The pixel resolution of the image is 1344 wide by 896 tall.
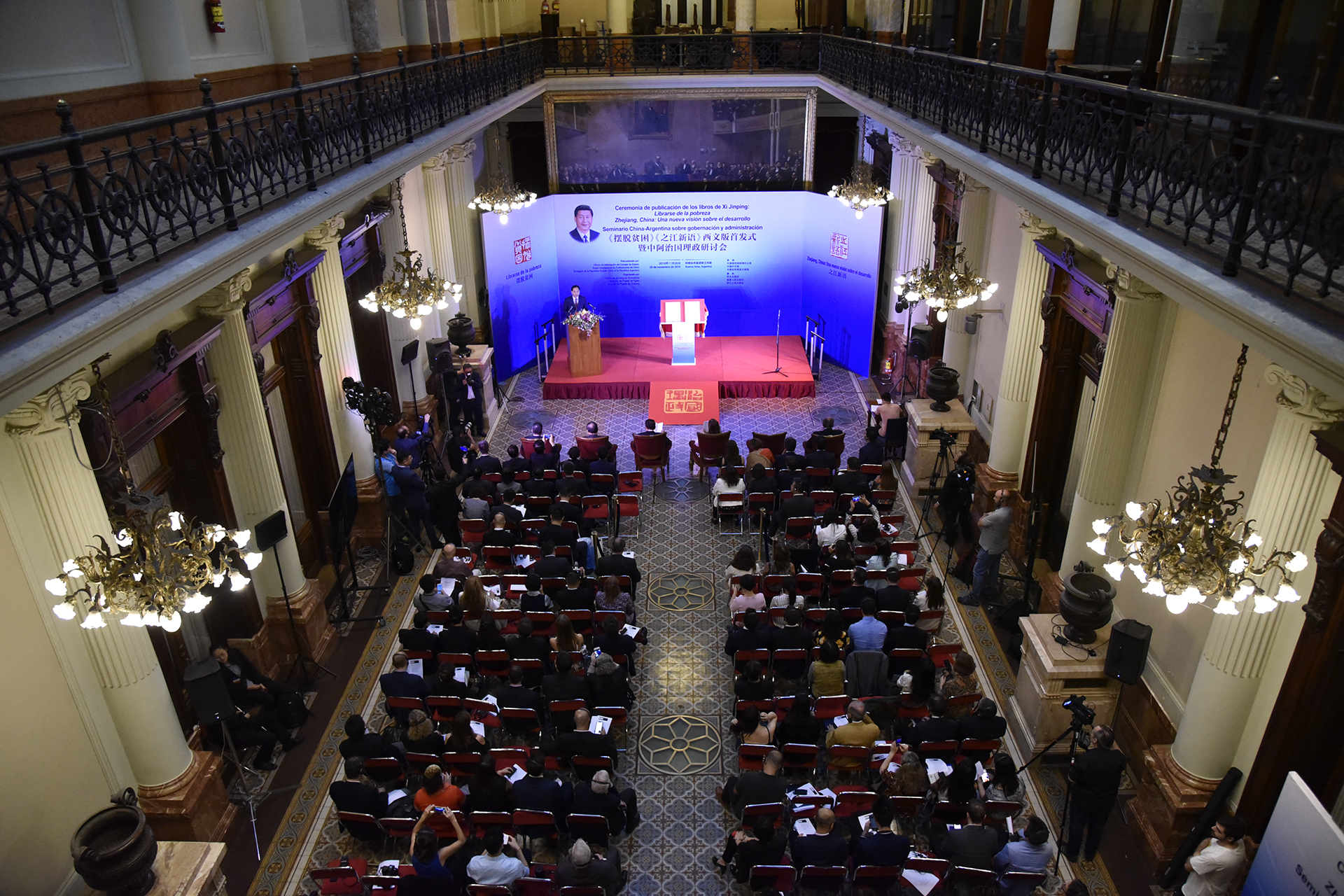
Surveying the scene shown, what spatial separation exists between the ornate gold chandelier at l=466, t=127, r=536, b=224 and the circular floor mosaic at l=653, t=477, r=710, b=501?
5624 mm

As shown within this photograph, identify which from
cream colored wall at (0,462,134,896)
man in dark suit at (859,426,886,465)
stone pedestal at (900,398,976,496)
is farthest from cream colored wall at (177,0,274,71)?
stone pedestal at (900,398,976,496)

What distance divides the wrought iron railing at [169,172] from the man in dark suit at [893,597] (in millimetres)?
6232

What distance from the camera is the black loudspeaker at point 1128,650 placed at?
6590 millimetres

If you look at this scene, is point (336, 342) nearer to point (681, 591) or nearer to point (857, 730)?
point (681, 591)

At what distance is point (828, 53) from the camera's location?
15.3 metres

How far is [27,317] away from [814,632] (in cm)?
666

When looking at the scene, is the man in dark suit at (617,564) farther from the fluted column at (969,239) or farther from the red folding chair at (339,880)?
the fluted column at (969,239)

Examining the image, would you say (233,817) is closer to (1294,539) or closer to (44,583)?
(44,583)

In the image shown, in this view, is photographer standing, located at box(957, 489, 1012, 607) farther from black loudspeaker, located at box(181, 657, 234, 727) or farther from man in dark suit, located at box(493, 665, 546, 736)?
black loudspeaker, located at box(181, 657, 234, 727)

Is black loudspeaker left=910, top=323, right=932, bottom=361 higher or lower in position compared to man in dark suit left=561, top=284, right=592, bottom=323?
higher

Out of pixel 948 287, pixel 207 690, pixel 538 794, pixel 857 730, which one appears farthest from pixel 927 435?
pixel 207 690

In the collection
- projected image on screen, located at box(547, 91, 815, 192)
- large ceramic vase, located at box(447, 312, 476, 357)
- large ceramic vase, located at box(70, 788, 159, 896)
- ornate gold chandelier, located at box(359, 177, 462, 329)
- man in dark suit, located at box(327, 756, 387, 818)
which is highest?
projected image on screen, located at box(547, 91, 815, 192)

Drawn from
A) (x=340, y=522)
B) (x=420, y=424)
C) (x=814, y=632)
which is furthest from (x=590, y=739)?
(x=420, y=424)

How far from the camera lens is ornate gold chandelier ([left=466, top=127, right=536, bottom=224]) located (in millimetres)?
14844
